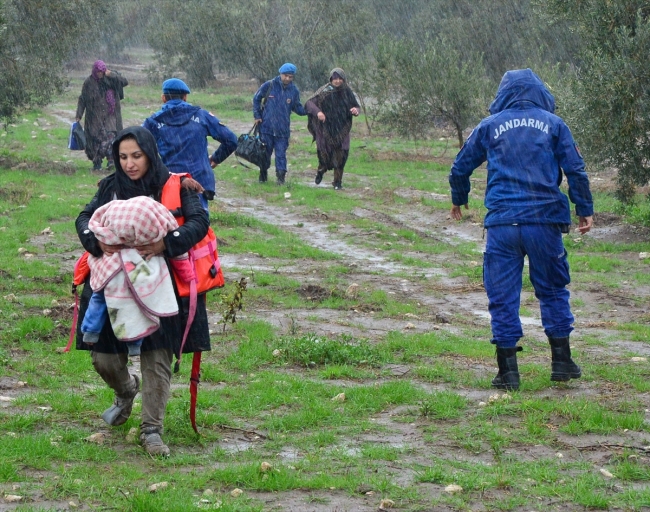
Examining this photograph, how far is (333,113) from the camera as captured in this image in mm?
16781

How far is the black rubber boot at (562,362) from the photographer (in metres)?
6.52

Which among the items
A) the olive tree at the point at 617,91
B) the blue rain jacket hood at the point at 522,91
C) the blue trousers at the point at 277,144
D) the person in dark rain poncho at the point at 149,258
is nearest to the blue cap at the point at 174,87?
the blue rain jacket hood at the point at 522,91

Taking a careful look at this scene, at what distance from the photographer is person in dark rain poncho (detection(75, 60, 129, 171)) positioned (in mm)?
17656

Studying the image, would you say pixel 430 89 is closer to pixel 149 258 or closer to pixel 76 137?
pixel 76 137

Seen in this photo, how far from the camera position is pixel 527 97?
6.46m

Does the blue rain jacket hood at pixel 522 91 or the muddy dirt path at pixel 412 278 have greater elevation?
the blue rain jacket hood at pixel 522 91

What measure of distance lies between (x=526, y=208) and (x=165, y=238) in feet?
8.51

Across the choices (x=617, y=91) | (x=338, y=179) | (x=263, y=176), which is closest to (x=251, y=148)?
(x=263, y=176)

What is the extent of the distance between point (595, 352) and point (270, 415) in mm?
3117

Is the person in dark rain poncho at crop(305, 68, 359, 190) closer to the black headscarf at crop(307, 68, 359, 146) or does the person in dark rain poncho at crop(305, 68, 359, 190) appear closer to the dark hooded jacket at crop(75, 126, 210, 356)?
the black headscarf at crop(307, 68, 359, 146)

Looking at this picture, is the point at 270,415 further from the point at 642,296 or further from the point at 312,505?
the point at 642,296

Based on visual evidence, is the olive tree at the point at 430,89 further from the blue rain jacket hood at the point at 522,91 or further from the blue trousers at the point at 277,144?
the blue rain jacket hood at the point at 522,91

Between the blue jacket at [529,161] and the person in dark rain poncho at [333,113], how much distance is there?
10186mm

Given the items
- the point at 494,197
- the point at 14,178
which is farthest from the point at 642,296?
the point at 14,178
